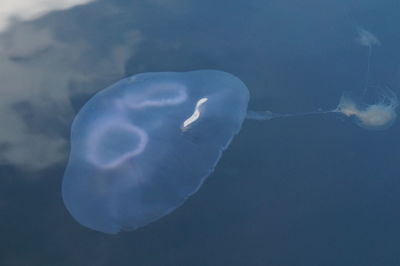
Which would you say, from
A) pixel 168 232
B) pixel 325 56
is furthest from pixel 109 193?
pixel 325 56

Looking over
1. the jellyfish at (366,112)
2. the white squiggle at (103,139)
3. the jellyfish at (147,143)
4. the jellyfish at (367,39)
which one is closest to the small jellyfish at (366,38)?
the jellyfish at (367,39)

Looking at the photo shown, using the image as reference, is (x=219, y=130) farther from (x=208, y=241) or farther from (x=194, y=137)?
(x=208, y=241)

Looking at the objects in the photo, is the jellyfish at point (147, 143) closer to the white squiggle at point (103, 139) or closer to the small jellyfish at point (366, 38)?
the white squiggle at point (103, 139)

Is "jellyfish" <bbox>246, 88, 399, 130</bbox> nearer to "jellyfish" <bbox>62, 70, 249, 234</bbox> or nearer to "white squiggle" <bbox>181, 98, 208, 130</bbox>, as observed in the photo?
"jellyfish" <bbox>62, 70, 249, 234</bbox>

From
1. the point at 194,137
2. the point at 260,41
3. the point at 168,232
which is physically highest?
the point at 260,41

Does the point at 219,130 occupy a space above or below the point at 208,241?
above

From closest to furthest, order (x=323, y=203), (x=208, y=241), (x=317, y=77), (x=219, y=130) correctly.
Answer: (x=208, y=241)
(x=323, y=203)
(x=219, y=130)
(x=317, y=77)

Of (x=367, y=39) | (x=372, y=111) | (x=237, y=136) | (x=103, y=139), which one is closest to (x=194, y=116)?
(x=237, y=136)
